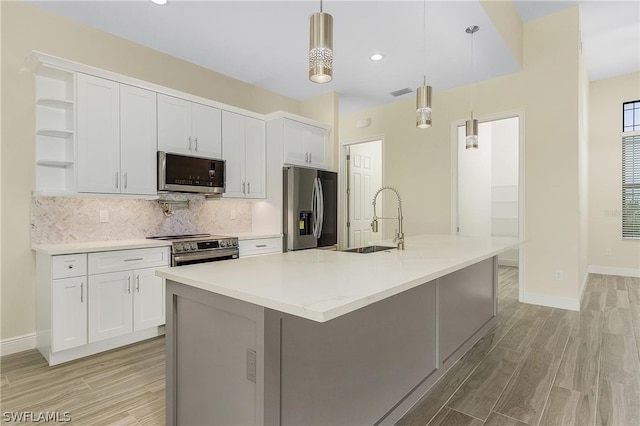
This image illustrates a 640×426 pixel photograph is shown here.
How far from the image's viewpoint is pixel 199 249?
3359mm

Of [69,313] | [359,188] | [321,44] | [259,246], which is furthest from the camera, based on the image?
[359,188]

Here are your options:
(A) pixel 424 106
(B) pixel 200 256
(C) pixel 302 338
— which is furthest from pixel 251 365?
(B) pixel 200 256

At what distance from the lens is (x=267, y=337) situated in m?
1.22

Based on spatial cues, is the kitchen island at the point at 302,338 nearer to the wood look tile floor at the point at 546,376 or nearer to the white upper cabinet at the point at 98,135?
the wood look tile floor at the point at 546,376

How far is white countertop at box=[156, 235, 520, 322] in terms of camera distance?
44.1 inches

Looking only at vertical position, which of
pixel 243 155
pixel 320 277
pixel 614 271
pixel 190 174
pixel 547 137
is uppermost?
pixel 547 137

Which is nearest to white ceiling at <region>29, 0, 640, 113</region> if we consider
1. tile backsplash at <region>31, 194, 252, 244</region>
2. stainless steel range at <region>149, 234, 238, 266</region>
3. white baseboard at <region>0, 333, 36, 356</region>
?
tile backsplash at <region>31, 194, 252, 244</region>

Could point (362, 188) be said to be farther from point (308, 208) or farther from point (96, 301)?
point (96, 301)

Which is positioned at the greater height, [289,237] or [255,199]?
[255,199]

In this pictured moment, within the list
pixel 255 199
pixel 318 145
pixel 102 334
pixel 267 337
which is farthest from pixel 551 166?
pixel 102 334

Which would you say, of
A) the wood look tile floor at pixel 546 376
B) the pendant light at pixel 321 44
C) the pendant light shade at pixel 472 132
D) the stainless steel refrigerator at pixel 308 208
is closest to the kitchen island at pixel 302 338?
the wood look tile floor at pixel 546 376

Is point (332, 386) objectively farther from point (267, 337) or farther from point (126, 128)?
point (126, 128)

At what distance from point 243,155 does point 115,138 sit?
1.43 meters

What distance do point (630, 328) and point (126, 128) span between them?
519cm
